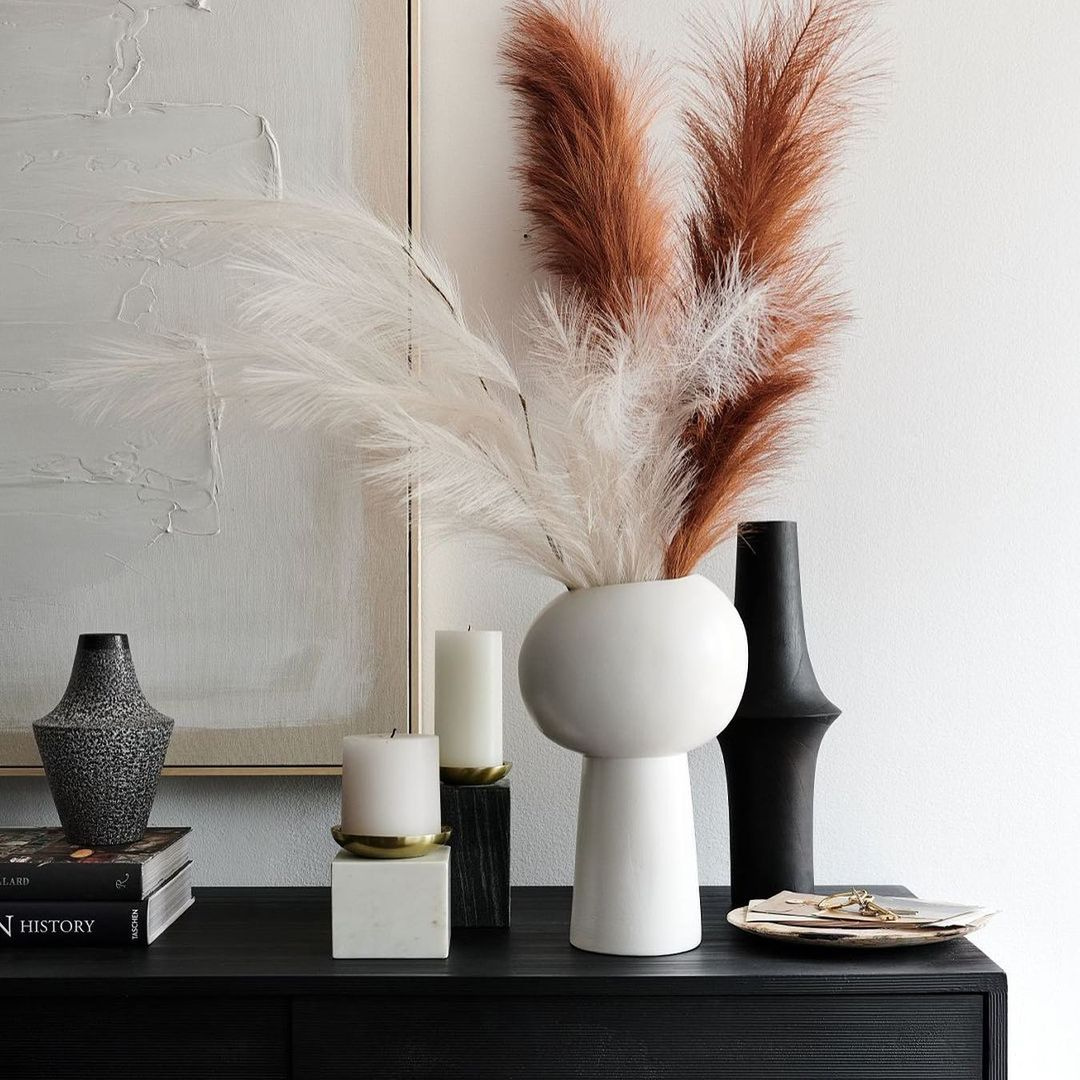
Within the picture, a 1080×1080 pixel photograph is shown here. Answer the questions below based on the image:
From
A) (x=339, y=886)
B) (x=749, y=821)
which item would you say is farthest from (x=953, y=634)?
(x=339, y=886)

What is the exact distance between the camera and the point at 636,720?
2.55 ft

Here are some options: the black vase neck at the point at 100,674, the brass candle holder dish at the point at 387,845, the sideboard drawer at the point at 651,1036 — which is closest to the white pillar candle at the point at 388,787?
the brass candle holder dish at the point at 387,845

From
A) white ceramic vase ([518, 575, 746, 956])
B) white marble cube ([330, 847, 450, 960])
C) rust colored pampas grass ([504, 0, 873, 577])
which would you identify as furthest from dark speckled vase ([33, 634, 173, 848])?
rust colored pampas grass ([504, 0, 873, 577])

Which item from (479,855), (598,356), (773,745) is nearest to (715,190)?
(598,356)

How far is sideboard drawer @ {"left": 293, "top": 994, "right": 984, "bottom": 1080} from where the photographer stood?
29.0 inches

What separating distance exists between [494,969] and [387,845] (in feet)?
0.37

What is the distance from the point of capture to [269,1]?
1055 mm

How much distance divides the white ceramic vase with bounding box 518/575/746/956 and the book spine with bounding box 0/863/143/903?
323 millimetres

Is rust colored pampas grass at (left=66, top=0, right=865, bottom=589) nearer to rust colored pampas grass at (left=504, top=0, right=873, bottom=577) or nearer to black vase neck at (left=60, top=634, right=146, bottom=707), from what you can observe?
rust colored pampas grass at (left=504, top=0, right=873, bottom=577)

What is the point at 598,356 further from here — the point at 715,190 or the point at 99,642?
the point at 99,642

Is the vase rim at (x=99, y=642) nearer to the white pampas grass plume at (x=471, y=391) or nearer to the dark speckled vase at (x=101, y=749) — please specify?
the dark speckled vase at (x=101, y=749)

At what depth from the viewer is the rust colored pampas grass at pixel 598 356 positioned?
801 millimetres

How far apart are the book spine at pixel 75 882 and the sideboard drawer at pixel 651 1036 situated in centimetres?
18

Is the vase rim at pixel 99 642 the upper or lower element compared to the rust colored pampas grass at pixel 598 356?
lower
